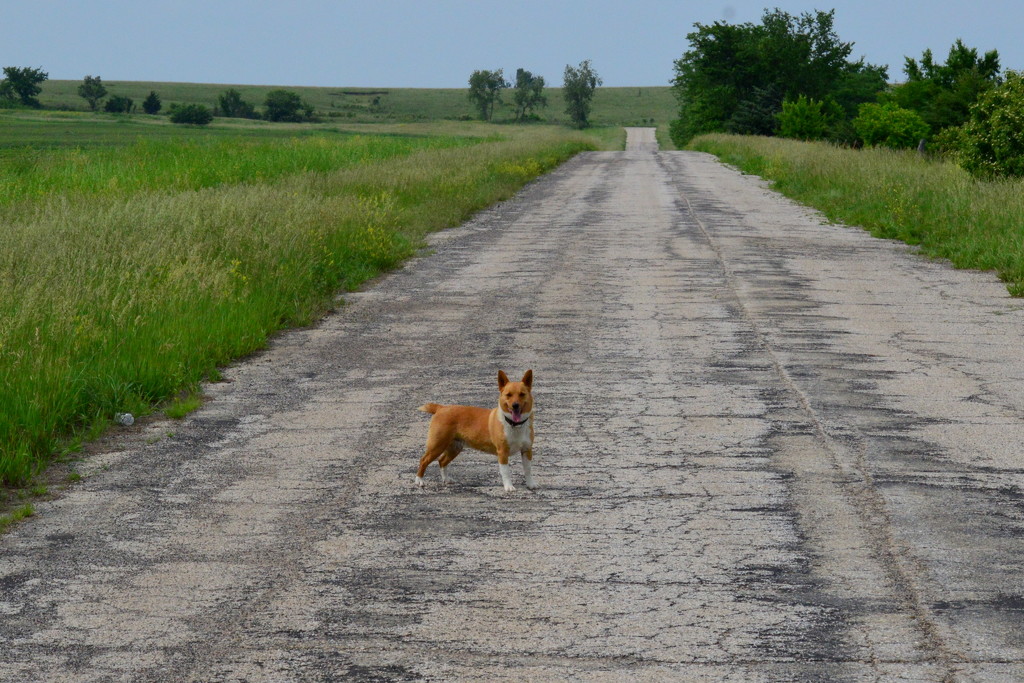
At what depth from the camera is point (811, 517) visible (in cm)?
568

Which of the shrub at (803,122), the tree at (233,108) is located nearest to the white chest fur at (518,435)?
the shrub at (803,122)

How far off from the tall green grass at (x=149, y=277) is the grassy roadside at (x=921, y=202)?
8249 millimetres

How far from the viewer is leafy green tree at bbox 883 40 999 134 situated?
50.6 metres

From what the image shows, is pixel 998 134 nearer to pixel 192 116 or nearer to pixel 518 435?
pixel 518 435

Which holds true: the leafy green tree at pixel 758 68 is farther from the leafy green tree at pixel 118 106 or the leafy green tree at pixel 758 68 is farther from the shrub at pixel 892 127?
the leafy green tree at pixel 118 106

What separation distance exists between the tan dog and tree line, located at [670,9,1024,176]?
3924cm

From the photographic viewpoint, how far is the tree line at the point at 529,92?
149 metres

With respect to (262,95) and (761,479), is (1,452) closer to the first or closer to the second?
(761,479)

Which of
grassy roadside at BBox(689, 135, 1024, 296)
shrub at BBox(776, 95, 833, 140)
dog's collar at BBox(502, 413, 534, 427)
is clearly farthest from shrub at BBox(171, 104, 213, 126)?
dog's collar at BBox(502, 413, 534, 427)

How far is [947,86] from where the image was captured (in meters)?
56.9

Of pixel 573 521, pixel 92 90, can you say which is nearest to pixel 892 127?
pixel 573 521

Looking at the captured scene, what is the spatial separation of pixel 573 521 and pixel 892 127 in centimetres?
5087

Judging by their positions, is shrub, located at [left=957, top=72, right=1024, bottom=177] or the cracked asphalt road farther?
shrub, located at [left=957, top=72, right=1024, bottom=177]

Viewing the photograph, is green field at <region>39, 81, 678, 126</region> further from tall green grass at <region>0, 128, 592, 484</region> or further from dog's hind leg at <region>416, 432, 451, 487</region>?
dog's hind leg at <region>416, 432, 451, 487</region>
